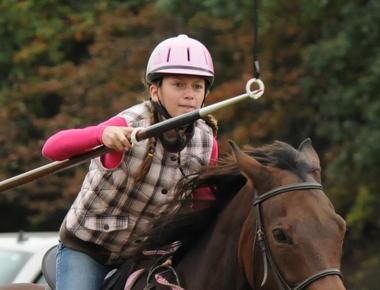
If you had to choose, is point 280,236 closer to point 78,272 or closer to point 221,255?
point 221,255

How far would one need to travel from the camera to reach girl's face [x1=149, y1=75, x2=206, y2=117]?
18.1 ft

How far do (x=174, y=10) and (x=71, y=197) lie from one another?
322 centimetres

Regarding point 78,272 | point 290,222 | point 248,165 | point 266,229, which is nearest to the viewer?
point 290,222

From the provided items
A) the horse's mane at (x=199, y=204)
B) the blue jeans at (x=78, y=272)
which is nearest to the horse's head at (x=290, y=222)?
the horse's mane at (x=199, y=204)

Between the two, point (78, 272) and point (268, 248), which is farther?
point (78, 272)

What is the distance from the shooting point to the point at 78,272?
5637 millimetres

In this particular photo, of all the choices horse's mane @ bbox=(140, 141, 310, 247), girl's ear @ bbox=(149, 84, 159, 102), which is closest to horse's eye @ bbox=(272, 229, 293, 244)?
horse's mane @ bbox=(140, 141, 310, 247)

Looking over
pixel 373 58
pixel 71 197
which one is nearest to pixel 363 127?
pixel 373 58

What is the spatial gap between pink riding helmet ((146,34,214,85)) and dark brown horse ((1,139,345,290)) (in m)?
0.46

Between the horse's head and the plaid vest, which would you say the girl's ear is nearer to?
the plaid vest

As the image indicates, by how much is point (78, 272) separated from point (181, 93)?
1003mm

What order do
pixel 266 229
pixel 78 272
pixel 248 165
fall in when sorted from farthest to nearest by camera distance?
pixel 78 272 < pixel 248 165 < pixel 266 229

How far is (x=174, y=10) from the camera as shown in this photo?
1669 cm

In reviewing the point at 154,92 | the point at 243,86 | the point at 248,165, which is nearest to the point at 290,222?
the point at 248,165
